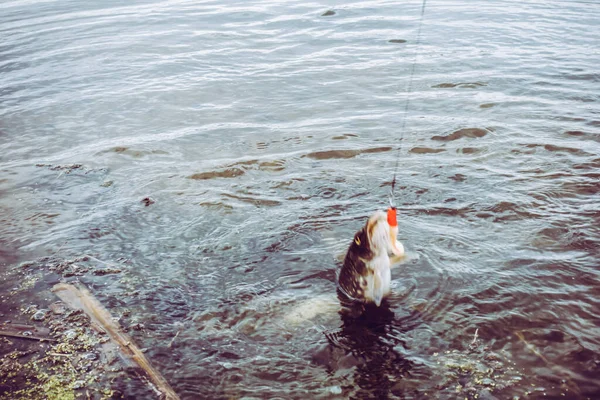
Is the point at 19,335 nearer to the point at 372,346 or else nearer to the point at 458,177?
the point at 372,346

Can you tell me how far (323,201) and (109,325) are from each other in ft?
8.47

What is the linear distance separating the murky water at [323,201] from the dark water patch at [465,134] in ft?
0.11

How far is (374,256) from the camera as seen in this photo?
159 inches

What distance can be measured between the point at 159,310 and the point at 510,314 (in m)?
2.67

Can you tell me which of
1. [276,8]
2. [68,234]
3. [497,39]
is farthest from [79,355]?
[276,8]

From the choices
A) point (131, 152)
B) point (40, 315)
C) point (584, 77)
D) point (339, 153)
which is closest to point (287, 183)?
point (339, 153)

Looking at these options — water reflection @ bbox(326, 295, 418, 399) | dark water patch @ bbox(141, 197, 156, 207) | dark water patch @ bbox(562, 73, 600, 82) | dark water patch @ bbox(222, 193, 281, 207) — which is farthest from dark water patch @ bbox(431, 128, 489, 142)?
dark water patch @ bbox(141, 197, 156, 207)

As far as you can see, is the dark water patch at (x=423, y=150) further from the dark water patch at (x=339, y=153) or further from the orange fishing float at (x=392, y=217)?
the orange fishing float at (x=392, y=217)

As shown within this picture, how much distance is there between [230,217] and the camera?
18.0 feet

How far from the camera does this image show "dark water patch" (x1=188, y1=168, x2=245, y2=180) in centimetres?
646

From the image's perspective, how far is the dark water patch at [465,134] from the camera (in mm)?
7105

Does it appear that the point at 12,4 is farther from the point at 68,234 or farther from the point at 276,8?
the point at 68,234

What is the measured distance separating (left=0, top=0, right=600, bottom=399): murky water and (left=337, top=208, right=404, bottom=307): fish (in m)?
0.19

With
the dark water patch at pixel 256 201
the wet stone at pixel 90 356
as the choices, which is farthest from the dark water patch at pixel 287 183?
the wet stone at pixel 90 356
